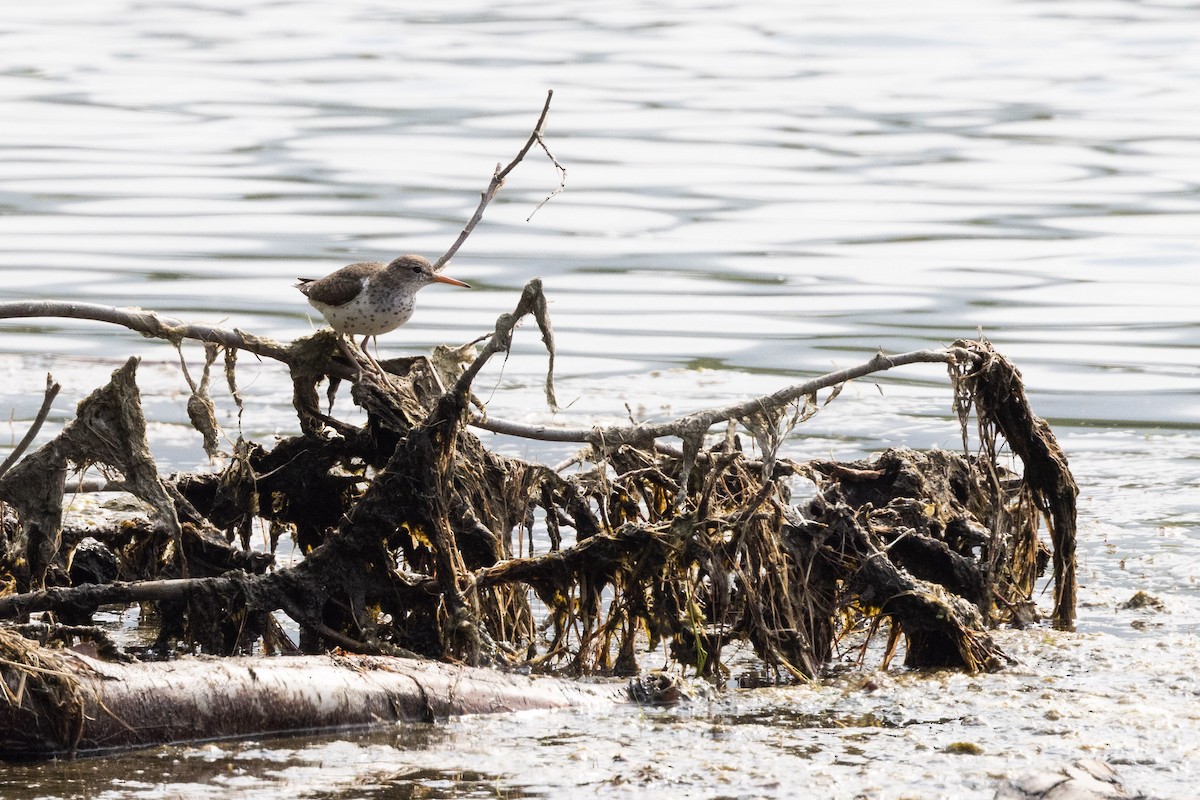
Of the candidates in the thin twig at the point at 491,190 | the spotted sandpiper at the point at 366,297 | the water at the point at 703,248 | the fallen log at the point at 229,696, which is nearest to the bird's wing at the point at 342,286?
the spotted sandpiper at the point at 366,297

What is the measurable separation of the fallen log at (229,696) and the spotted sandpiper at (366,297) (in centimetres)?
188

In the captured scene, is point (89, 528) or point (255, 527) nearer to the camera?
point (89, 528)

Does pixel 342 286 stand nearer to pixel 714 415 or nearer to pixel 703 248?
pixel 714 415

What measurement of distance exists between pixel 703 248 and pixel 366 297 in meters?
8.74

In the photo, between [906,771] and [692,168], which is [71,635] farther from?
[692,168]

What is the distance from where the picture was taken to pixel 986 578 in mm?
7234

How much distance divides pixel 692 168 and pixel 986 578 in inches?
508

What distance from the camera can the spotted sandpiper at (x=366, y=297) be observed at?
7719mm

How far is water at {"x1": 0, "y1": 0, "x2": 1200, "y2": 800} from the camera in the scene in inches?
227

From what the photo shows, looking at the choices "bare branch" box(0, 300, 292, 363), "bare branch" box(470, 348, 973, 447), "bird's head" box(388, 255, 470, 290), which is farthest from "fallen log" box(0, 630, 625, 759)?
"bird's head" box(388, 255, 470, 290)

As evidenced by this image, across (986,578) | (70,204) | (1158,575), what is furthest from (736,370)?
(70,204)

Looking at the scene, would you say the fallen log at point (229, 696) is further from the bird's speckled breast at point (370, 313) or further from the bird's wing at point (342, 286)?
the bird's wing at point (342, 286)

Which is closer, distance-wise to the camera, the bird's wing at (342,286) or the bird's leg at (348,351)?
the bird's leg at (348,351)

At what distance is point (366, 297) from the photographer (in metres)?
7.73
